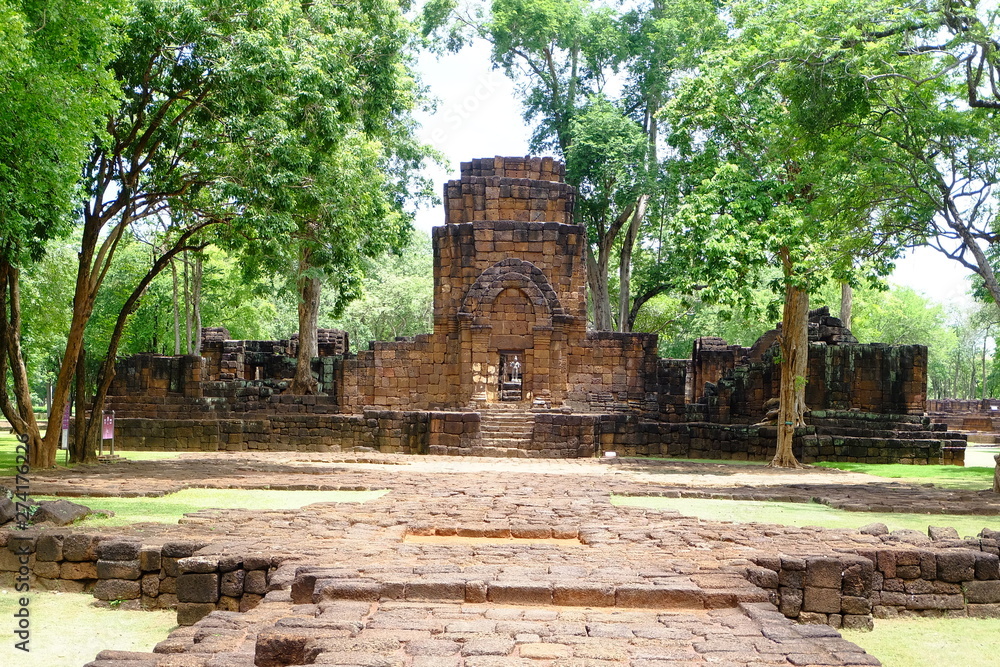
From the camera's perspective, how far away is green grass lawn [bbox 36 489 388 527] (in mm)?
9727

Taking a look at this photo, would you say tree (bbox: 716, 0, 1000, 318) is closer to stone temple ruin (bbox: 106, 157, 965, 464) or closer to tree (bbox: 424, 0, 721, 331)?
stone temple ruin (bbox: 106, 157, 965, 464)

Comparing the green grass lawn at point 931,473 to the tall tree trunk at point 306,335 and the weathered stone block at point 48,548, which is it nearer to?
the weathered stone block at point 48,548

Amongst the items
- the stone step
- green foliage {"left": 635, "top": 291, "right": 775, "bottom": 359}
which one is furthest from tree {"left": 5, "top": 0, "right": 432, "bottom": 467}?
green foliage {"left": 635, "top": 291, "right": 775, "bottom": 359}

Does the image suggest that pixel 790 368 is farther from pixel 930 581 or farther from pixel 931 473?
pixel 930 581

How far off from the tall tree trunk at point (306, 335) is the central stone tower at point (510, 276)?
4040 mm

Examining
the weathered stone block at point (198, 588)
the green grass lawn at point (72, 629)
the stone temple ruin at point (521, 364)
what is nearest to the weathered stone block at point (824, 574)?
the weathered stone block at point (198, 588)

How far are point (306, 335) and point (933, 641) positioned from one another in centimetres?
2342

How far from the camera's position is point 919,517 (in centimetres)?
1112

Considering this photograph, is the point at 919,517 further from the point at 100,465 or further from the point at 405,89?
the point at 405,89

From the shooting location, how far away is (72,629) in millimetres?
6656

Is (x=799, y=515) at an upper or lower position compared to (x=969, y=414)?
lower

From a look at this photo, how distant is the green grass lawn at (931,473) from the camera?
16.0 m

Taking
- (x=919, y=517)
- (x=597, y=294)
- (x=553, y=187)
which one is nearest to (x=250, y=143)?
(x=919, y=517)

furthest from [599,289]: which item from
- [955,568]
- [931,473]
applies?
[955,568]
